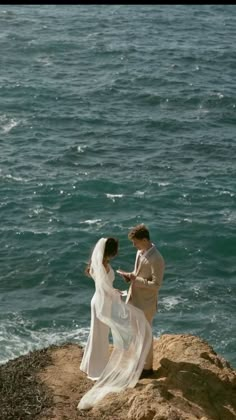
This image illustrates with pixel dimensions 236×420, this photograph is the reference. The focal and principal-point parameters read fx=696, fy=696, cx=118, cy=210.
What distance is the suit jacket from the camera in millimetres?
8195

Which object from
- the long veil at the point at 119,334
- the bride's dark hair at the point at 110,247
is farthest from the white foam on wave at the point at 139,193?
the bride's dark hair at the point at 110,247

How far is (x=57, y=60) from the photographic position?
42.2 meters

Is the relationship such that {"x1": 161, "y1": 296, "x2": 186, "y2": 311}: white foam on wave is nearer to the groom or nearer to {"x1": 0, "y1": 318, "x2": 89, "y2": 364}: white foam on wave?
{"x1": 0, "y1": 318, "x2": 89, "y2": 364}: white foam on wave

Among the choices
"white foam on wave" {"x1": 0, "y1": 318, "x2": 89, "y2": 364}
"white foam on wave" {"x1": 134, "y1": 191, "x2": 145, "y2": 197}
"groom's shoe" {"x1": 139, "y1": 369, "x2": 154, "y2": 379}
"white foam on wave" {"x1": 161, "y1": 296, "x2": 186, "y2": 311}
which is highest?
"groom's shoe" {"x1": 139, "y1": 369, "x2": 154, "y2": 379}

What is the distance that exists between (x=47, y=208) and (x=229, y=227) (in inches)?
242

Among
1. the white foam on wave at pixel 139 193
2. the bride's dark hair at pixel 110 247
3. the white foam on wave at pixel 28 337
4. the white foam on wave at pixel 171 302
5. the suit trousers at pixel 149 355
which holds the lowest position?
the white foam on wave at pixel 171 302

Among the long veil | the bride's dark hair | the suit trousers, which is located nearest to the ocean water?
the bride's dark hair

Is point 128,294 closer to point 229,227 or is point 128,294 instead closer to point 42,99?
point 229,227

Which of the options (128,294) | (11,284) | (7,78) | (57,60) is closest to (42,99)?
(7,78)

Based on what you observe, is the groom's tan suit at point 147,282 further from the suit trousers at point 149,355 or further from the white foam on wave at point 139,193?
the white foam on wave at point 139,193

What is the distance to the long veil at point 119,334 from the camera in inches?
330

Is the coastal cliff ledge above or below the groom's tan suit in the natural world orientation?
below

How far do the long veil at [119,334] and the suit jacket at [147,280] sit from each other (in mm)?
121

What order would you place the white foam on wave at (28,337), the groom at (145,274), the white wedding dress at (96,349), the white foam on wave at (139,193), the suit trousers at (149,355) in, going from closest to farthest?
the groom at (145,274)
the suit trousers at (149,355)
the white wedding dress at (96,349)
the white foam on wave at (28,337)
the white foam on wave at (139,193)
